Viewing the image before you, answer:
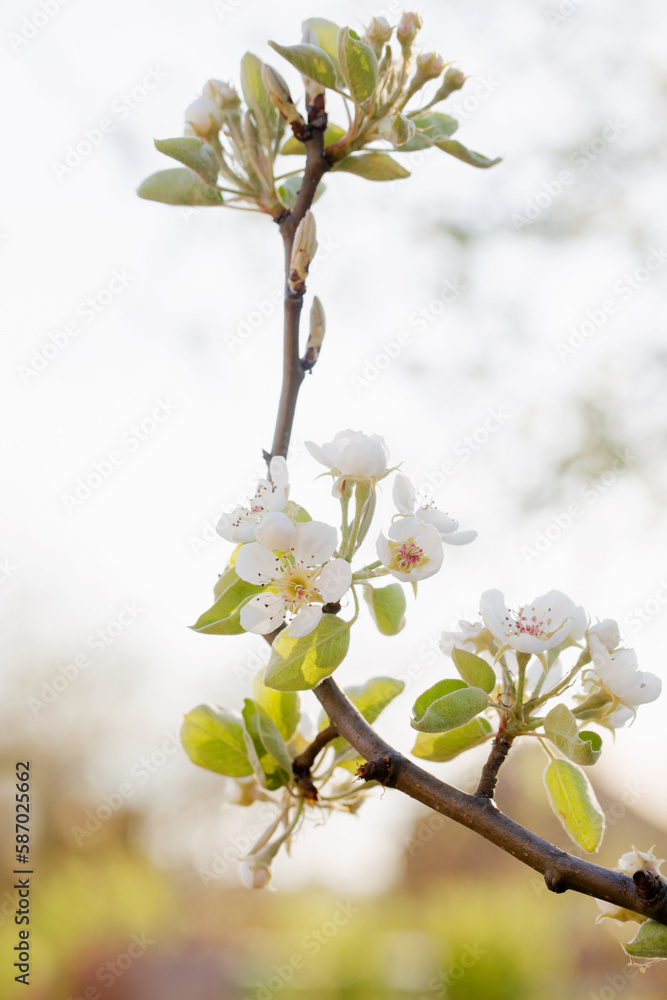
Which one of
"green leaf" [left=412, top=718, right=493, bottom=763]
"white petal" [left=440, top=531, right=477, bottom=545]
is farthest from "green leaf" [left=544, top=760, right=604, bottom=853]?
"white petal" [left=440, top=531, right=477, bottom=545]

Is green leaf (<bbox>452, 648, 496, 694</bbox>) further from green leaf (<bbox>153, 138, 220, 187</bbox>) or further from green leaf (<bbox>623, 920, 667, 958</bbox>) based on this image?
green leaf (<bbox>153, 138, 220, 187</bbox>)

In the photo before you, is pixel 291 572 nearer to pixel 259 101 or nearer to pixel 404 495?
pixel 404 495

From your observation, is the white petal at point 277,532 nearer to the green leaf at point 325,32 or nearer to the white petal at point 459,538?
the white petal at point 459,538

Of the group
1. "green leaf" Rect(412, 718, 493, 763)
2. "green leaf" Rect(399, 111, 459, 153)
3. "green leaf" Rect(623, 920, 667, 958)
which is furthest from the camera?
"green leaf" Rect(399, 111, 459, 153)

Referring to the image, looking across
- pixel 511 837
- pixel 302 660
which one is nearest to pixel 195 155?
pixel 302 660

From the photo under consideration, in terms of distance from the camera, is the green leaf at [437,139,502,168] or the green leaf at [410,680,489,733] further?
the green leaf at [437,139,502,168]

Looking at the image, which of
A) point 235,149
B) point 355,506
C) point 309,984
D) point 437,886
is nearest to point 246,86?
point 235,149

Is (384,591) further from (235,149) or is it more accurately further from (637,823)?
(637,823)

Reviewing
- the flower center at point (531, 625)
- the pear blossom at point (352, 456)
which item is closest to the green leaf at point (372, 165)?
→ the pear blossom at point (352, 456)
